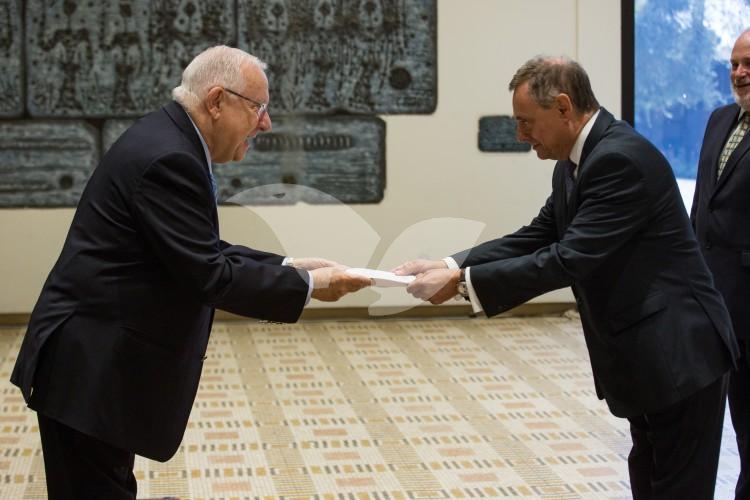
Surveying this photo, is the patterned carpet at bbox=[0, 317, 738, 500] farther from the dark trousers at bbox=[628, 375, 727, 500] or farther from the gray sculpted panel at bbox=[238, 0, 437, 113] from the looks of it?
the gray sculpted panel at bbox=[238, 0, 437, 113]

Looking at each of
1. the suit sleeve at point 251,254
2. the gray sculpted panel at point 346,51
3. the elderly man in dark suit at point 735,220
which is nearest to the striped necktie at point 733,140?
the elderly man in dark suit at point 735,220

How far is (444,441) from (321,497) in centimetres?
88

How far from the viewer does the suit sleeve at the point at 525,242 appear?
3469mm

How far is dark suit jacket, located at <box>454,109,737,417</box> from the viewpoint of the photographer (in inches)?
109

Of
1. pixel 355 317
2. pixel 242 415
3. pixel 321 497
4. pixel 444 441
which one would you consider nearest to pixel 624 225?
pixel 321 497

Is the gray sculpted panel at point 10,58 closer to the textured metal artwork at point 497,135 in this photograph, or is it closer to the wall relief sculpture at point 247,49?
the wall relief sculpture at point 247,49

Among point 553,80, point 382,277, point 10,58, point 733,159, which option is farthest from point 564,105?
point 10,58

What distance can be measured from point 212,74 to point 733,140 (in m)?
2.04

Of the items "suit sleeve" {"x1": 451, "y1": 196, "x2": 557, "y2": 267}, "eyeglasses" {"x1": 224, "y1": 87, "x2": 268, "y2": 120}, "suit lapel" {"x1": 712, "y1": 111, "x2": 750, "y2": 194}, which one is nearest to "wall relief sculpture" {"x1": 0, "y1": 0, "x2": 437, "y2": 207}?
"suit lapel" {"x1": 712, "y1": 111, "x2": 750, "y2": 194}

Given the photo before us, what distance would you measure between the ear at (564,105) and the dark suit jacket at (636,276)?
3.3 inches

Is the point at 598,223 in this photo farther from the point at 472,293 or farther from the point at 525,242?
the point at 525,242

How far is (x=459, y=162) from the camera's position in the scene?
7.57m

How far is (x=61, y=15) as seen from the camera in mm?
7148

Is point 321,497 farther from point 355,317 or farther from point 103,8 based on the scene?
point 103,8
